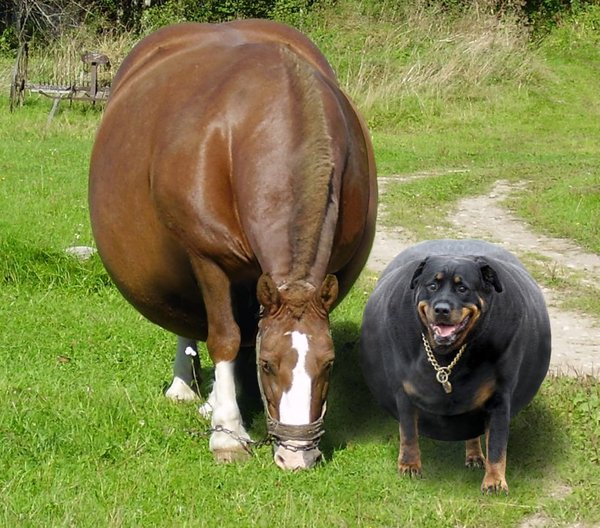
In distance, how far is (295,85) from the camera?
5.11 meters

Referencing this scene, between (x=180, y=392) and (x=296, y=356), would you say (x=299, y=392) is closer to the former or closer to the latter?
(x=296, y=356)

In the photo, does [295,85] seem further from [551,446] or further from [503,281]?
[551,446]

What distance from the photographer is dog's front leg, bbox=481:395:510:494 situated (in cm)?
492

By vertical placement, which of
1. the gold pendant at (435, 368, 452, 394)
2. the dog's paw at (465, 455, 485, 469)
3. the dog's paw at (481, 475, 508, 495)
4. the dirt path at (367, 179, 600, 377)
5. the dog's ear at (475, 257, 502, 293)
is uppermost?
the dog's ear at (475, 257, 502, 293)

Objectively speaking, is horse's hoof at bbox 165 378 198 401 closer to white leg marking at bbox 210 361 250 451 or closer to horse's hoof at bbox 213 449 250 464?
white leg marking at bbox 210 361 250 451

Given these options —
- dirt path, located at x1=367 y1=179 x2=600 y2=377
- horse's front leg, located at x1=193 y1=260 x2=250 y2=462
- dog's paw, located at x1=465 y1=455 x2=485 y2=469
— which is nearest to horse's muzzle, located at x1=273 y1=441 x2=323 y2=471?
horse's front leg, located at x1=193 y1=260 x2=250 y2=462

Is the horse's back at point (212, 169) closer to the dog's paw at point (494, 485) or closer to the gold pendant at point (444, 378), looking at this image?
the gold pendant at point (444, 378)

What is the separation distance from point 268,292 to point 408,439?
1065 mm

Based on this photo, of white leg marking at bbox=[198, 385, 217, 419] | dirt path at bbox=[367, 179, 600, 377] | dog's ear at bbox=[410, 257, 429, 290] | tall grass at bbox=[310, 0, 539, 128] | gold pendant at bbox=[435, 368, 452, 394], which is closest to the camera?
gold pendant at bbox=[435, 368, 452, 394]

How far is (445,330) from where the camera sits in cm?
464

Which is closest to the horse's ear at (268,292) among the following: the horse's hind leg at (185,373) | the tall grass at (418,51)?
the horse's hind leg at (185,373)

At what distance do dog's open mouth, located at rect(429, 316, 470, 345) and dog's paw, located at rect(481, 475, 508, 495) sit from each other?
695 mm

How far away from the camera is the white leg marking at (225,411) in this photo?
5363mm

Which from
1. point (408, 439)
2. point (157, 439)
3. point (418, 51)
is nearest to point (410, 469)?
point (408, 439)
